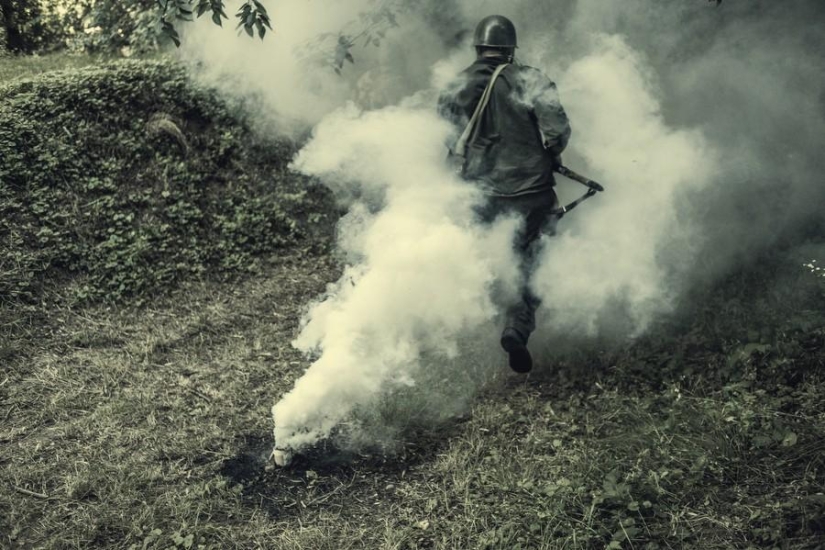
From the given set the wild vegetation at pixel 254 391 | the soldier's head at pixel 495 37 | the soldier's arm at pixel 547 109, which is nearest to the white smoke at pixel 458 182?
the wild vegetation at pixel 254 391

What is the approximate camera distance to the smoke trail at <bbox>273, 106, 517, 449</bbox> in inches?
164

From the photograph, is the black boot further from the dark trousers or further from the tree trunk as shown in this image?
the tree trunk

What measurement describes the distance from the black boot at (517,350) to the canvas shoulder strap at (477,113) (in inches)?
51.0

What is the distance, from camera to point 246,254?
696cm

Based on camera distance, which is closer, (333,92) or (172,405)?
(172,405)

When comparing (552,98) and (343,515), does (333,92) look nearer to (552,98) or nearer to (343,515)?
(552,98)

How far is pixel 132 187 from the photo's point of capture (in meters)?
7.07

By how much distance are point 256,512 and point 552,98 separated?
301 centimetres

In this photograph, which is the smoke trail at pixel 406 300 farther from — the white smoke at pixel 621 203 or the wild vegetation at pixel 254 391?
the white smoke at pixel 621 203

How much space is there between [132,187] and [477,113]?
3.79 m

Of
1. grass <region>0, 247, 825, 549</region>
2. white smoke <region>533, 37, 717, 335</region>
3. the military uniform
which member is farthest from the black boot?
white smoke <region>533, 37, 717, 335</region>

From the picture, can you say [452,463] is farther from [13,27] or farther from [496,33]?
[13,27]

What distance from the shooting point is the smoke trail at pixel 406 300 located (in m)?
4.18

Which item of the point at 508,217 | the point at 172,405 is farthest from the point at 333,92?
the point at 172,405
